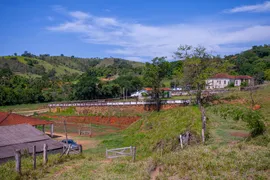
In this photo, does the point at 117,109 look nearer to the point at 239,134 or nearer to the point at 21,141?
the point at 21,141

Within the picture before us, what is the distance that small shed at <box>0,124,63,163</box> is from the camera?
72.2ft

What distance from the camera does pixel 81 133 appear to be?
135 feet

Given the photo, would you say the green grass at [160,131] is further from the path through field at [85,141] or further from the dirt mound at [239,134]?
the dirt mound at [239,134]

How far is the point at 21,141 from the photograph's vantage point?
24.2 metres

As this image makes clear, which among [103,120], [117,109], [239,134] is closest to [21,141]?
[239,134]

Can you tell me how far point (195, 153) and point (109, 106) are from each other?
Result: 131 ft

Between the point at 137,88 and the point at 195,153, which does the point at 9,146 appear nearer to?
the point at 195,153

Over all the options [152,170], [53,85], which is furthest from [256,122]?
[53,85]

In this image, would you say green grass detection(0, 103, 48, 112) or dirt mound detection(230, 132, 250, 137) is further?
green grass detection(0, 103, 48, 112)

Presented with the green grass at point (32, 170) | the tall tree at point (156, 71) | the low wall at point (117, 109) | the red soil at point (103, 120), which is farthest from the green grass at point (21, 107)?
the green grass at point (32, 170)

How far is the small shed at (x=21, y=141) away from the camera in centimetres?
2202

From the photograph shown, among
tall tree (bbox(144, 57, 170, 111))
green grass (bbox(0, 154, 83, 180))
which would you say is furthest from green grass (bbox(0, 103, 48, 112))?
green grass (bbox(0, 154, 83, 180))

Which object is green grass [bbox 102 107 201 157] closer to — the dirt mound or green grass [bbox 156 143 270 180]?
the dirt mound

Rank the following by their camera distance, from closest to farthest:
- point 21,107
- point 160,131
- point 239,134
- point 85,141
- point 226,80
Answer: point 239,134 → point 160,131 → point 85,141 → point 226,80 → point 21,107
